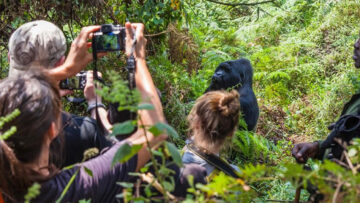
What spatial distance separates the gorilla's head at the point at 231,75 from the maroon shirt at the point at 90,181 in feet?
Answer: 12.8

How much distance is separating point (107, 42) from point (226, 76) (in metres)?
3.52

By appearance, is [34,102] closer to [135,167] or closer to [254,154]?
[135,167]

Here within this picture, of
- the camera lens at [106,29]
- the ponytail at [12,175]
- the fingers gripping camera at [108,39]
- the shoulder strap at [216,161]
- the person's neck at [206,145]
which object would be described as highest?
the camera lens at [106,29]

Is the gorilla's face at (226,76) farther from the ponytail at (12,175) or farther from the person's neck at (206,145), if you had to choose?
the ponytail at (12,175)

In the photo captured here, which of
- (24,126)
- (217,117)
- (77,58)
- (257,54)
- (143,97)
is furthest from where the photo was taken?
(257,54)

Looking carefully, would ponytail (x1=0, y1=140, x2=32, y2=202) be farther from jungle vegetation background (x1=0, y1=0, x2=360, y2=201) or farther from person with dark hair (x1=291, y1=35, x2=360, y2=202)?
person with dark hair (x1=291, y1=35, x2=360, y2=202)

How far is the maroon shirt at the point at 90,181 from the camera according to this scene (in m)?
1.50

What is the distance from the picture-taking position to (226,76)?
18.1 feet

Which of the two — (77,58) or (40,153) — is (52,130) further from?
(77,58)

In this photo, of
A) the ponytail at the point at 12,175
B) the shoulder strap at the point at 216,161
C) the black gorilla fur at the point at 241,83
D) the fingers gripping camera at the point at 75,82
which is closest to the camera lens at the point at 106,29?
the fingers gripping camera at the point at 75,82

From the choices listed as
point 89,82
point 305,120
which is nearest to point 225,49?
point 305,120

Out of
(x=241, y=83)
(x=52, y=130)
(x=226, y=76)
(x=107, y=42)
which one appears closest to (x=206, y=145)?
(x=107, y=42)

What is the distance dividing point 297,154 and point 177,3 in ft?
6.70

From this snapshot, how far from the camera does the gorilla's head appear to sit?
5484 mm
